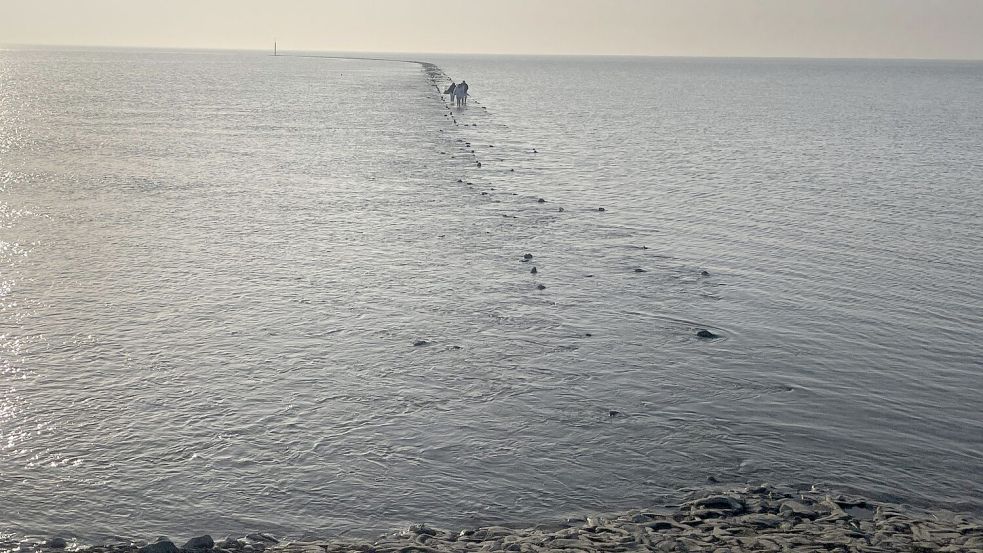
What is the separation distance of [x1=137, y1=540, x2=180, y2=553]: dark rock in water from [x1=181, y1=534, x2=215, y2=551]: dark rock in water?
0.19 meters

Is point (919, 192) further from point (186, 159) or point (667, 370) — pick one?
point (186, 159)

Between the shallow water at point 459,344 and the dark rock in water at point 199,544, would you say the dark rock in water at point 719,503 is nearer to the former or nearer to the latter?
the shallow water at point 459,344

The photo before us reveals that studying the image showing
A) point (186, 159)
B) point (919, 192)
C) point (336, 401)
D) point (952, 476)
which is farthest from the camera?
point (186, 159)

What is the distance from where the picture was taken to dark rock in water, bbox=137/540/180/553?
505 inches

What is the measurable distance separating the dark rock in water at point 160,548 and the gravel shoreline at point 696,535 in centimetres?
1

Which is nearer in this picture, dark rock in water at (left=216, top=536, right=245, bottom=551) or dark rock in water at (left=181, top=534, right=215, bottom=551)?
dark rock in water at (left=181, top=534, right=215, bottom=551)

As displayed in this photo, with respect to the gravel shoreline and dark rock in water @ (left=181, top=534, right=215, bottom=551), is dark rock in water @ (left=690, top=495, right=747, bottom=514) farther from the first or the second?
dark rock in water @ (left=181, top=534, right=215, bottom=551)

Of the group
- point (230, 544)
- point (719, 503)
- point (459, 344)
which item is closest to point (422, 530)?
point (230, 544)

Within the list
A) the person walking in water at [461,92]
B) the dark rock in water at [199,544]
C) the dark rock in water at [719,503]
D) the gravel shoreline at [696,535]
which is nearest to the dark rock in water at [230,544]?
the gravel shoreline at [696,535]

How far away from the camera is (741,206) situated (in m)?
43.3

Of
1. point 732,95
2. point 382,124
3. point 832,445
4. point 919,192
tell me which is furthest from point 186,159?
point 732,95

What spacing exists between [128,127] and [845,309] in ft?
208

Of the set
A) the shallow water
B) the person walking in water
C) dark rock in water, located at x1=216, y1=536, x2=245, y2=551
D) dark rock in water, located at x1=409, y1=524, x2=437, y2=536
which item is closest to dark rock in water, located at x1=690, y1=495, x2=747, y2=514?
the shallow water

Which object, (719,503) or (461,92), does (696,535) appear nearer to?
(719,503)
